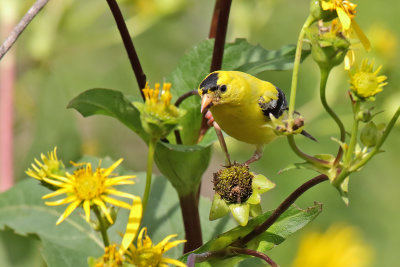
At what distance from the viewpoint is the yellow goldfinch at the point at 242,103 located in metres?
0.99

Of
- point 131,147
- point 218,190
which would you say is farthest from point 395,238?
point 218,190

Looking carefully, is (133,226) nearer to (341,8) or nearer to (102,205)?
(102,205)

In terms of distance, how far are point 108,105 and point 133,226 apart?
20 cm

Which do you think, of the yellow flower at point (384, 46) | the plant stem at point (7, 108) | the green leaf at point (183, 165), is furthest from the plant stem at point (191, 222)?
the yellow flower at point (384, 46)

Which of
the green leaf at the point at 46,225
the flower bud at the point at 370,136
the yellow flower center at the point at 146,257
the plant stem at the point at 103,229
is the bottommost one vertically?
the green leaf at the point at 46,225

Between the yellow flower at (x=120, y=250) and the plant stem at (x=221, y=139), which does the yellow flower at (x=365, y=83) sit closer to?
the plant stem at (x=221, y=139)

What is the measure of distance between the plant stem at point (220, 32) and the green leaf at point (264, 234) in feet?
0.92

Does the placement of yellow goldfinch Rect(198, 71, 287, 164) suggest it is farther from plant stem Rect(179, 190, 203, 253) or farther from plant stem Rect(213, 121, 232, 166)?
plant stem Rect(179, 190, 203, 253)

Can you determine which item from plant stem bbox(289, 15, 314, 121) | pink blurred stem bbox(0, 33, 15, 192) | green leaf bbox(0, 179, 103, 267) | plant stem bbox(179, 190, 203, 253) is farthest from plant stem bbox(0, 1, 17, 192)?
plant stem bbox(289, 15, 314, 121)

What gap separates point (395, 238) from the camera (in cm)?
255

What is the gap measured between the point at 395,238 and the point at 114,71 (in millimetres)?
1396

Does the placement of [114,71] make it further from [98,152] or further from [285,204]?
[285,204]

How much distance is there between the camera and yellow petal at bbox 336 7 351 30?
0.81 m

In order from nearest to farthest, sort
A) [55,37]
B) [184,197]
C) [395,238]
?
[184,197] < [55,37] < [395,238]
